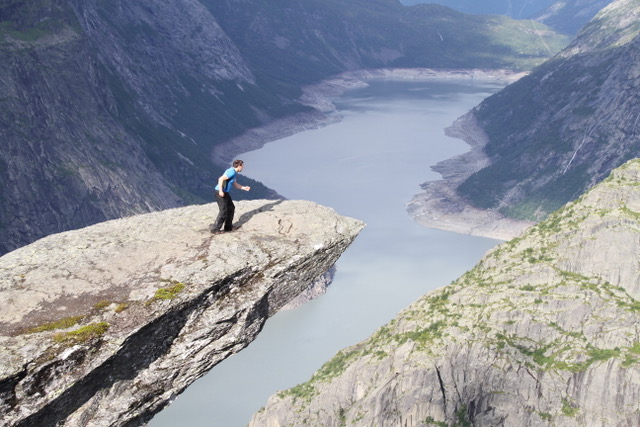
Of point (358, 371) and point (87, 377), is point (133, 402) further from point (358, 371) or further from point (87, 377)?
point (358, 371)

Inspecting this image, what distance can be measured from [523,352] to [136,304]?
50816 millimetres

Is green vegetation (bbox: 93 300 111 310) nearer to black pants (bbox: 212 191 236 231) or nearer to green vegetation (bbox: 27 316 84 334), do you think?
green vegetation (bbox: 27 316 84 334)

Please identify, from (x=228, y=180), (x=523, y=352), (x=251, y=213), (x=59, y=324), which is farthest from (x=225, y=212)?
(x=523, y=352)

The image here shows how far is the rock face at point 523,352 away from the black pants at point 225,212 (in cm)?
A: 4134

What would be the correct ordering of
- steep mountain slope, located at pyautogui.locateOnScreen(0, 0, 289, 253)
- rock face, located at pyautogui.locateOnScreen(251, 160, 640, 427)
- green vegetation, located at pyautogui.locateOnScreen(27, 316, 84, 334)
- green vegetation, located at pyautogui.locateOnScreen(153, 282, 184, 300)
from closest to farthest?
green vegetation, located at pyautogui.locateOnScreen(27, 316, 84, 334) < green vegetation, located at pyautogui.locateOnScreen(153, 282, 184, 300) < rock face, located at pyautogui.locateOnScreen(251, 160, 640, 427) < steep mountain slope, located at pyautogui.locateOnScreen(0, 0, 289, 253)

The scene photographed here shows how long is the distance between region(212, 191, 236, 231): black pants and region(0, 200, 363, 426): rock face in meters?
0.61

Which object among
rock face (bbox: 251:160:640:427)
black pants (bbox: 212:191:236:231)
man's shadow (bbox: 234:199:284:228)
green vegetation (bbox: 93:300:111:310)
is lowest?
rock face (bbox: 251:160:640:427)

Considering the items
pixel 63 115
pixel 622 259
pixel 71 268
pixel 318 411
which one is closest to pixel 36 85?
pixel 63 115

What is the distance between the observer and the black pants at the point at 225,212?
34.3m

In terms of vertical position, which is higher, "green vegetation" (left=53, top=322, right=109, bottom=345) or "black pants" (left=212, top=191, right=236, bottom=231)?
"black pants" (left=212, top=191, right=236, bottom=231)

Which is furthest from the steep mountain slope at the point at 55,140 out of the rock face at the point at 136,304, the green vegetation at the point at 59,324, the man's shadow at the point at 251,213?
the green vegetation at the point at 59,324

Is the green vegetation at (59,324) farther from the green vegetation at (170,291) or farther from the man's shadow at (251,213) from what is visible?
the man's shadow at (251,213)

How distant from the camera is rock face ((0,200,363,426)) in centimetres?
2641

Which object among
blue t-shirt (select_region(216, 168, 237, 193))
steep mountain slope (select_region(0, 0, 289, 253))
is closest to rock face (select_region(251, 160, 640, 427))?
blue t-shirt (select_region(216, 168, 237, 193))
